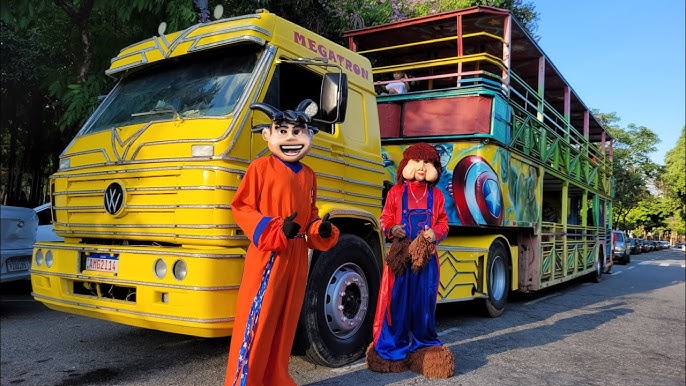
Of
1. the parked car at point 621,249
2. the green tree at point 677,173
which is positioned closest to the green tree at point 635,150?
the green tree at point 677,173

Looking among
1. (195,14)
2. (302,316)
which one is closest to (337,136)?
(302,316)

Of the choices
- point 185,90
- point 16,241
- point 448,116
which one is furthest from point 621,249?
point 185,90

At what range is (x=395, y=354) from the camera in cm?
407

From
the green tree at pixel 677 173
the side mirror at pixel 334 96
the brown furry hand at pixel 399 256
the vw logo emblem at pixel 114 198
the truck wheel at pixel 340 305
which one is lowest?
the truck wheel at pixel 340 305

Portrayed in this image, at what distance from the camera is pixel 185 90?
395 cm

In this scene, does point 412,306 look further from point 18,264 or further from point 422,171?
point 18,264

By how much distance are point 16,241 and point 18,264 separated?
10.5 inches

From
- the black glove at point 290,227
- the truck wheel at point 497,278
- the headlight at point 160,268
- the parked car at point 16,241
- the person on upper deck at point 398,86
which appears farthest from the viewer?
the person on upper deck at point 398,86

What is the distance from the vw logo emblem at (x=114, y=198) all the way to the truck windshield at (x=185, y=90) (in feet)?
1.83

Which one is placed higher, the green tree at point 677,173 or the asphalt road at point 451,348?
the green tree at point 677,173

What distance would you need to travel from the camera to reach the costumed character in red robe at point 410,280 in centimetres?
405

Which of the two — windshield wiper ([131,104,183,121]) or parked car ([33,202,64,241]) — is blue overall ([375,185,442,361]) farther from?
parked car ([33,202,64,241])

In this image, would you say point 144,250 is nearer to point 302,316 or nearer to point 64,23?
point 302,316

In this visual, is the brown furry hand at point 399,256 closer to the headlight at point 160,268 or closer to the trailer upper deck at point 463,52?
the headlight at point 160,268
